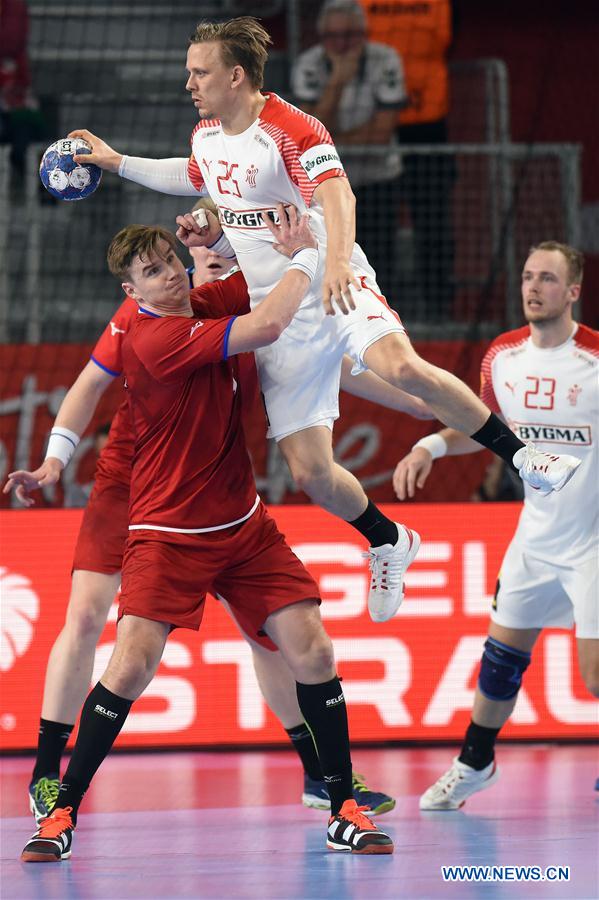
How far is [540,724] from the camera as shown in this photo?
6.48 meters

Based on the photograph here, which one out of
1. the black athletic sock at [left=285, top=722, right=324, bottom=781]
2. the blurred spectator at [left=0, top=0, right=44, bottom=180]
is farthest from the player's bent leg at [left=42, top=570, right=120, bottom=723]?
the blurred spectator at [left=0, top=0, right=44, bottom=180]

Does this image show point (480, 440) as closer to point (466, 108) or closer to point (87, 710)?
point (87, 710)

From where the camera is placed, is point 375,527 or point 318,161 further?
point 375,527

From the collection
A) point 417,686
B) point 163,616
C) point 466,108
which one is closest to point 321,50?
point 466,108

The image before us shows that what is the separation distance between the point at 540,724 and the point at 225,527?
274cm

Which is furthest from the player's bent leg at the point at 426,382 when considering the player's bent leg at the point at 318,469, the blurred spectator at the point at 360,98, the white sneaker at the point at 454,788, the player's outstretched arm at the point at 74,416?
the blurred spectator at the point at 360,98

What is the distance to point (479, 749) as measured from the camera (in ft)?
16.9

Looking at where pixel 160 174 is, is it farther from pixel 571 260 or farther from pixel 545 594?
pixel 545 594

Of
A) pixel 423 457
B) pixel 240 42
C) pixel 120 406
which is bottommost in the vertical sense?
pixel 423 457

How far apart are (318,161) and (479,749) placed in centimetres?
231

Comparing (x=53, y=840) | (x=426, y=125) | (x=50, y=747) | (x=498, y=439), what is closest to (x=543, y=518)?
(x=498, y=439)

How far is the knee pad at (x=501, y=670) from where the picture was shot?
5.15m

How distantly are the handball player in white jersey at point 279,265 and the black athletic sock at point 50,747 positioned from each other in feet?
4.30

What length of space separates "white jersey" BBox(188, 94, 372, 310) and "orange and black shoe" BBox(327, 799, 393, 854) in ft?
5.47
